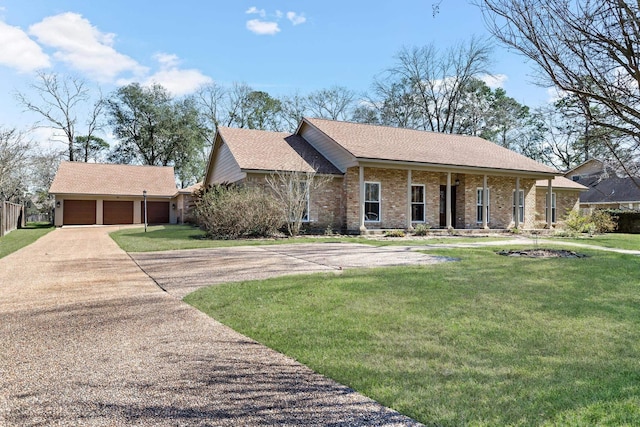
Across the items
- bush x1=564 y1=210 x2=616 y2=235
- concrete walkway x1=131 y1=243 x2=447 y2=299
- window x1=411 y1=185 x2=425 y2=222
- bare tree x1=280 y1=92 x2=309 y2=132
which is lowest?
concrete walkway x1=131 y1=243 x2=447 y2=299

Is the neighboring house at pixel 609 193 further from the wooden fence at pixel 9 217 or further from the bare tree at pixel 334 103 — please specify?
the wooden fence at pixel 9 217

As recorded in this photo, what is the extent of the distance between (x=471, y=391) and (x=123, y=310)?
418cm

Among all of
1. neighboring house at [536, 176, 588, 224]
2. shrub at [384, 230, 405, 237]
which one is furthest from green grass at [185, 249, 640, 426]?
neighboring house at [536, 176, 588, 224]

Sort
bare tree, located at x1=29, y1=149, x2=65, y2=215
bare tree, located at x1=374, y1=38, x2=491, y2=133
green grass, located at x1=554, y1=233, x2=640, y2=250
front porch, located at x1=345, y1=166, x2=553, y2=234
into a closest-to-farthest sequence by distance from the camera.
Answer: green grass, located at x1=554, y1=233, x2=640, y2=250 < front porch, located at x1=345, y1=166, x2=553, y2=234 < bare tree, located at x1=374, y1=38, x2=491, y2=133 < bare tree, located at x1=29, y1=149, x2=65, y2=215

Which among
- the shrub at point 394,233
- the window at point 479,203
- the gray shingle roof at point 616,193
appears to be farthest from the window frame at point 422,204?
the gray shingle roof at point 616,193

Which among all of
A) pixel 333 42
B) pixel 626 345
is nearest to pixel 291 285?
pixel 626 345

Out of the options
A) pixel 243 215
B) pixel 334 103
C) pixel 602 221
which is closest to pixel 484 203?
pixel 602 221

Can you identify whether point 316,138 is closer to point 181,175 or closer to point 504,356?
point 504,356

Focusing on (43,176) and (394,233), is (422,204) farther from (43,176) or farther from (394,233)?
(43,176)

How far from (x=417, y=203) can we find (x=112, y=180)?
2378 centimetres

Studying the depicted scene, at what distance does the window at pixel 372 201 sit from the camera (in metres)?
18.6

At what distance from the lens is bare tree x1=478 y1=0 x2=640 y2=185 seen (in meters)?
3.47

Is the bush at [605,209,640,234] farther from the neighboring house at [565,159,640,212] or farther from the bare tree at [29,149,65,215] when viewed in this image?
the bare tree at [29,149,65,215]

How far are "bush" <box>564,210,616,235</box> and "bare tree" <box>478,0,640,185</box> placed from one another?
16.8m
